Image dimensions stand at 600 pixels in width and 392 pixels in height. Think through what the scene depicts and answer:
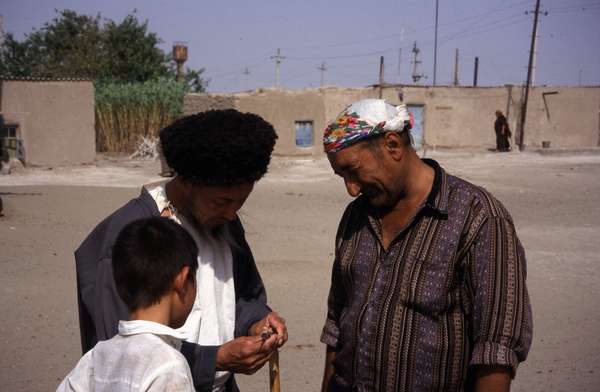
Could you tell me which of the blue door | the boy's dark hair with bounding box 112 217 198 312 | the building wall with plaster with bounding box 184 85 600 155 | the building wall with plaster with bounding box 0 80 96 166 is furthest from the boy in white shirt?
the blue door

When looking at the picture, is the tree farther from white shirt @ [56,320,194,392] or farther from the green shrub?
white shirt @ [56,320,194,392]

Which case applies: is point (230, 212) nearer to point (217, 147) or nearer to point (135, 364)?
point (217, 147)

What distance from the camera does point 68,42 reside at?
3662 centimetres

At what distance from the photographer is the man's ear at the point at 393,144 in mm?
2266

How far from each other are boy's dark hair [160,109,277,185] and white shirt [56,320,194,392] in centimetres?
53

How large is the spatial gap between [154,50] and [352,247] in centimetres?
3599

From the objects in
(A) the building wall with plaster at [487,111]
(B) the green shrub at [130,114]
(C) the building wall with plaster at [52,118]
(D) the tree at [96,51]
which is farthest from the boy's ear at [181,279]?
(D) the tree at [96,51]

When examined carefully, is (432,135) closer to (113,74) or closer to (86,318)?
(113,74)

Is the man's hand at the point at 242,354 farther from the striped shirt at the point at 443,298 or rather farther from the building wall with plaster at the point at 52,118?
the building wall with plaster at the point at 52,118

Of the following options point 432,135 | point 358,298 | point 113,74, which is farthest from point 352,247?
point 113,74

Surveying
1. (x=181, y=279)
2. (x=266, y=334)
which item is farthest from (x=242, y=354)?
(x=181, y=279)

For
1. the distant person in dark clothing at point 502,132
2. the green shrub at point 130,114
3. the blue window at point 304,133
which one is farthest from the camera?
the green shrub at point 130,114

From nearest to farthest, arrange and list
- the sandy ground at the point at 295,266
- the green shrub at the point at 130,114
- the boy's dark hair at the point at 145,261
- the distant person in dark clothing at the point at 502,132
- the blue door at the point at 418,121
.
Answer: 1. the boy's dark hair at the point at 145,261
2. the sandy ground at the point at 295,266
3. the distant person in dark clothing at the point at 502,132
4. the green shrub at the point at 130,114
5. the blue door at the point at 418,121

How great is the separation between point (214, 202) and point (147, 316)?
1.52ft
